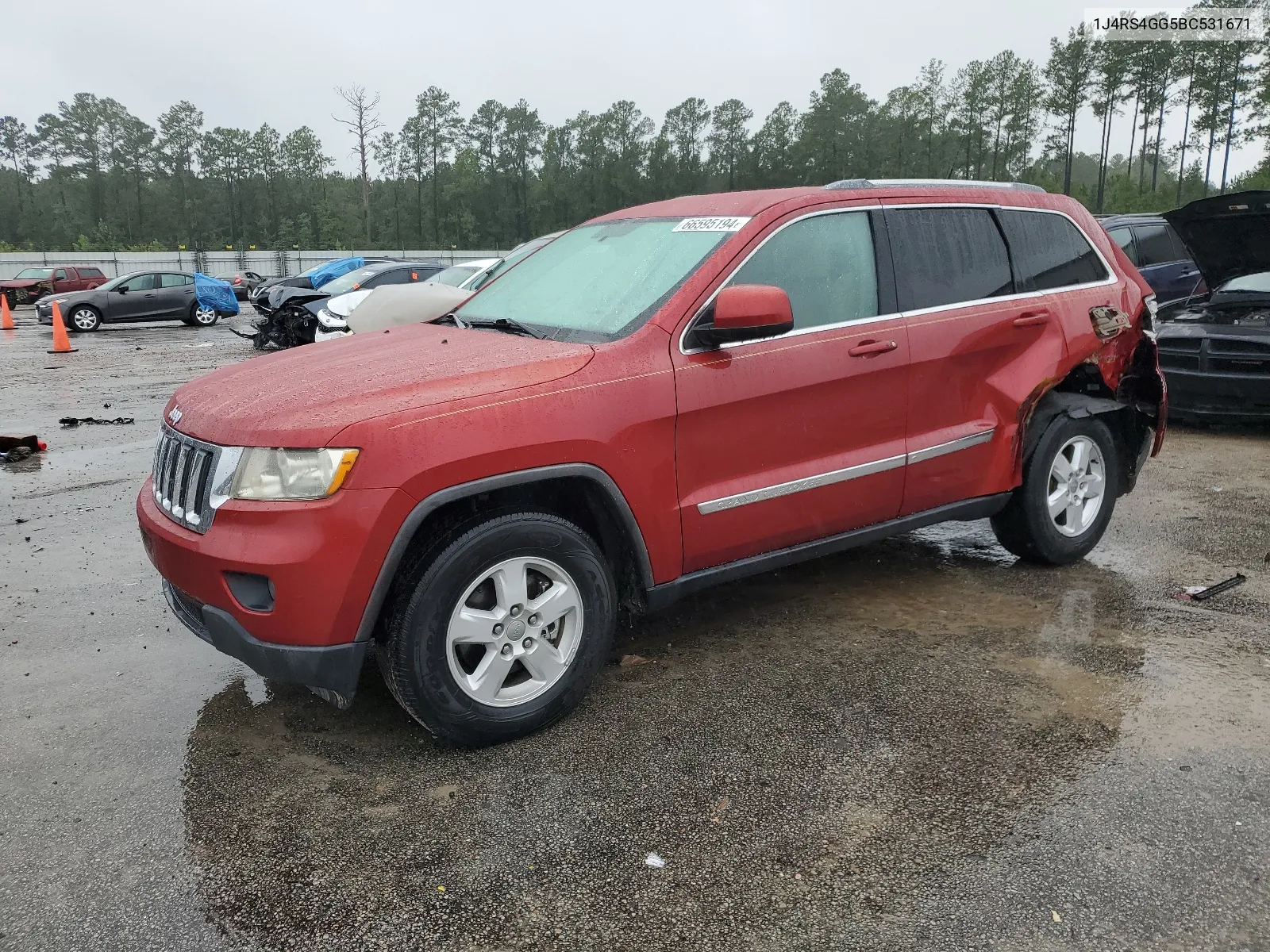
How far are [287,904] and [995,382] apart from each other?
138 inches

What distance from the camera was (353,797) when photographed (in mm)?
3008

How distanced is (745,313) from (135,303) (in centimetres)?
2443

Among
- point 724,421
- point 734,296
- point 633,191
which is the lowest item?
point 724,421

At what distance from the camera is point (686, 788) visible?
3.02m

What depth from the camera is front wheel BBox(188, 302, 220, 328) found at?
966 inches

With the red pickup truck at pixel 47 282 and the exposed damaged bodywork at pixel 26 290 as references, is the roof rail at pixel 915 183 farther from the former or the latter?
the exposed damaged bodywork at pixel 26 290

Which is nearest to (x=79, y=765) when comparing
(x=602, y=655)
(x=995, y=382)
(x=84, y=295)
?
(x=602, y=655)

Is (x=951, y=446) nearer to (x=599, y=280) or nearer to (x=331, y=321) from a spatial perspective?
(x=599, y=280)

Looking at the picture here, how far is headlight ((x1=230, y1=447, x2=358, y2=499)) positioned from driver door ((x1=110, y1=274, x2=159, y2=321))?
78.8 feet

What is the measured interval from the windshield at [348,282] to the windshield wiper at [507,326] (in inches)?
504

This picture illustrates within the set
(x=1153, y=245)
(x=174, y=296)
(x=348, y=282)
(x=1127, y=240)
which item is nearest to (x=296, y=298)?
(x=348, y=282)

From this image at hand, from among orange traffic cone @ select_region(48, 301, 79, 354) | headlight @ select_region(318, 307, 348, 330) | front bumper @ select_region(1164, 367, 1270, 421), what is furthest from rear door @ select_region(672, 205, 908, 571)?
orange traffic cone @ select_region(48, 301, 79, 354)

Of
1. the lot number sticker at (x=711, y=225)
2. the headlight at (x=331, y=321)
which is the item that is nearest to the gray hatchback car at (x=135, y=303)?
the headlight at (x=331, y=321)

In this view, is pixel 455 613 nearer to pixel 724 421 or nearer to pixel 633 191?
pixel 724 421
